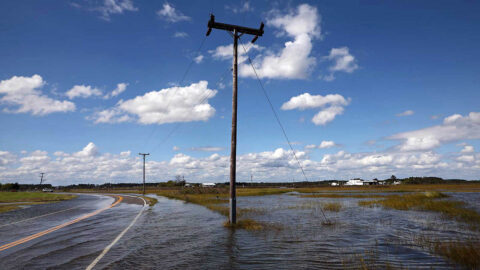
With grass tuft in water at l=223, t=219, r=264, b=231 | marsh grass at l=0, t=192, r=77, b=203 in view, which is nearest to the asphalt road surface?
grass tuft in water at l=223, t=219, r=264, b=231

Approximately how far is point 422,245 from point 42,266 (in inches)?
550

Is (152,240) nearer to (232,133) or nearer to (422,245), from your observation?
(232,133)

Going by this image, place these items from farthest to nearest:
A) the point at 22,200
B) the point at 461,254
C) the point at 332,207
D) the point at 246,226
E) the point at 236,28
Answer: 1. the point at 22,200
2. the point at 332,207
3. the point at 236,28
4. the point at 246,226
5. the point at 461,254

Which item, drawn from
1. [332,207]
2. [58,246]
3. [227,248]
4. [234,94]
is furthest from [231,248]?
[332,207]

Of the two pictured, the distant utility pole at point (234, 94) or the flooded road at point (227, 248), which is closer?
the flooded road at point (227, 248)

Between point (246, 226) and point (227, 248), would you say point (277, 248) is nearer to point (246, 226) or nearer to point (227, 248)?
point (227, 248)

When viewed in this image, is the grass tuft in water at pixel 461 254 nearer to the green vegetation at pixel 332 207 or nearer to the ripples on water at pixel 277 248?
the ripples on water at pixel 277 248

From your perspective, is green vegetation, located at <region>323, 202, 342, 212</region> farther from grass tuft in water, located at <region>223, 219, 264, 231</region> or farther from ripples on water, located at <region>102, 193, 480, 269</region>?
grass tuft in water, located at <region>223, 219, 264, 231</region>

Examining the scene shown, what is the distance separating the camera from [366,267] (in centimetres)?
855

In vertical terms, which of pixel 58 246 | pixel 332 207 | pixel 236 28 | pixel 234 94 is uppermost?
pixel 236 28

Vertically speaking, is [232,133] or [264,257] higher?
[232,133]

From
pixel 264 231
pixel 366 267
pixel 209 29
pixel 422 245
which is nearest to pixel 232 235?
pixel 264 231

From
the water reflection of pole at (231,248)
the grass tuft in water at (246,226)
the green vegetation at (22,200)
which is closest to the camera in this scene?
the water reflection of pole at (231,248)

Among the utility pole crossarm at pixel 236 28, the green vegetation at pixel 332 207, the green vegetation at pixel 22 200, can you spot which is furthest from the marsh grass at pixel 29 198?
the utility pole crossarm at pixel 236 28
